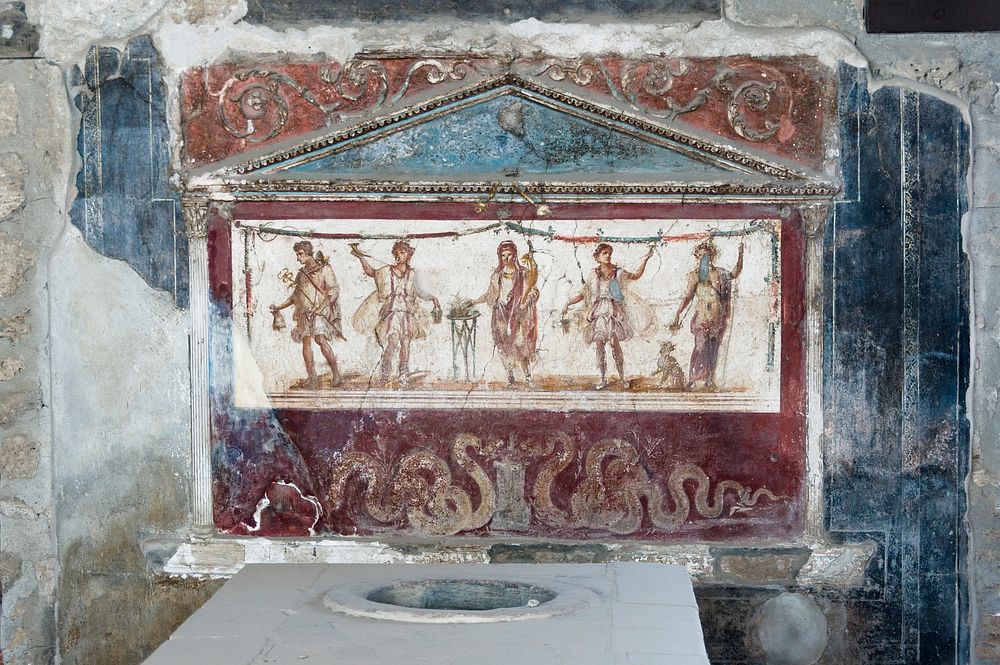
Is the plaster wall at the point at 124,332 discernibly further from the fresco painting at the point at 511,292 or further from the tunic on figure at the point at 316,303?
the tunic on figure at the point at 316,303

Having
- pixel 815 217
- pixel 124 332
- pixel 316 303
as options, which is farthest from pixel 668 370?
pixel 124 332

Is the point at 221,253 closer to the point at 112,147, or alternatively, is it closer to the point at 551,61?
Result: the point at 112,147

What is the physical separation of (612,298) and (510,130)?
32.3 inches

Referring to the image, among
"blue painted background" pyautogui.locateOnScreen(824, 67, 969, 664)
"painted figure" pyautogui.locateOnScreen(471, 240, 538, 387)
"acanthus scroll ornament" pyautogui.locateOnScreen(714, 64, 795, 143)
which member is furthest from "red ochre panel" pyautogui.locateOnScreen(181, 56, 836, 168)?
"painted figure" pyautogui.locateOnScreen(471, 240, 538, 387)

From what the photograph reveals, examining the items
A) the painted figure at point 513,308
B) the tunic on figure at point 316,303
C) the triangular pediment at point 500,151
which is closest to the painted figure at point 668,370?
the painted figure at point 513,308

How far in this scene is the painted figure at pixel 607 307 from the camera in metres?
5.14

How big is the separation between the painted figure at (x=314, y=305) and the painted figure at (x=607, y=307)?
3.22 feet

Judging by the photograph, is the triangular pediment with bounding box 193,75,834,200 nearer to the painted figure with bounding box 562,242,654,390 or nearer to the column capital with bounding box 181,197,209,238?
the column capital with bounding box 181,197,209,238

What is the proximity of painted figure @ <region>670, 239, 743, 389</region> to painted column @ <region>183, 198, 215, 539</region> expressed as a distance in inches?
78.4

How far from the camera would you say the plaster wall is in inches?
200

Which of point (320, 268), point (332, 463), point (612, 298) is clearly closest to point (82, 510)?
point (332, 463)

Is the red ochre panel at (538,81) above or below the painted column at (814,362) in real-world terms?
above

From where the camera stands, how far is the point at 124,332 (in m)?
5.27

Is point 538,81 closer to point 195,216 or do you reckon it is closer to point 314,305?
point 314,305
